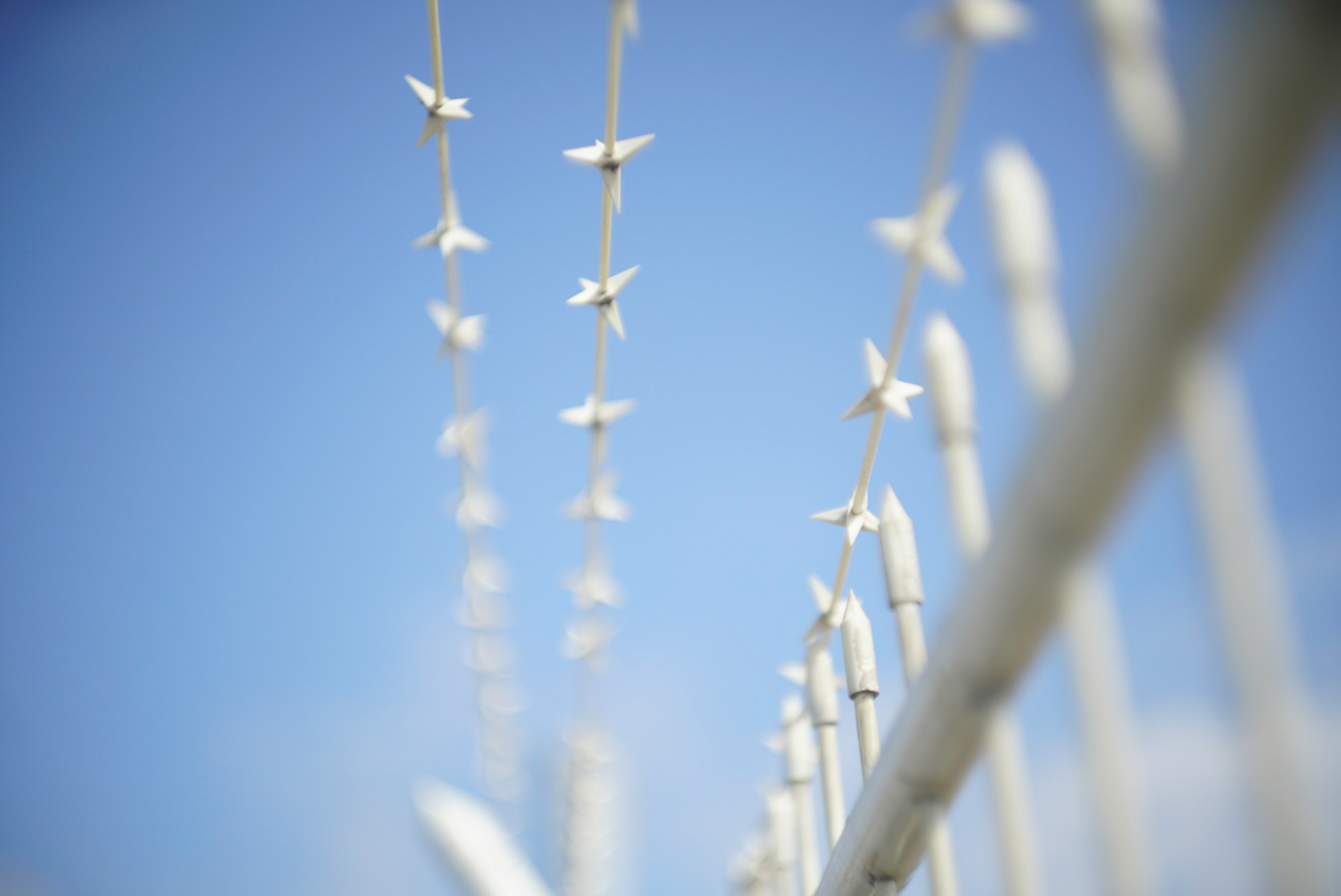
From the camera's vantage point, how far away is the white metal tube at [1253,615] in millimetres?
2873

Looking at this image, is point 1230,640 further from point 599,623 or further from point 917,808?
point 599,623

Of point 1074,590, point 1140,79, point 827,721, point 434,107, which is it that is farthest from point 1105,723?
point 434,107

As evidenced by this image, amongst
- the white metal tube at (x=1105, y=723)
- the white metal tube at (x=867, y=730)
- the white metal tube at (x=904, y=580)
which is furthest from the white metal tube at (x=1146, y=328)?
the white metal tube at (x=867, y=730)

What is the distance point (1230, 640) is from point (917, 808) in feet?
10.9

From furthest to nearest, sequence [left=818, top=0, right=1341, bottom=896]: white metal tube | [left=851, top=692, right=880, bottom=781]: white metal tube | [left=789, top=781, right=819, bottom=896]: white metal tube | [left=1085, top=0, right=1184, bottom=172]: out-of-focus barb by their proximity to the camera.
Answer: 1. [left=789, top=781, right=819, bottom=896]: white metal tube
2. [left=851, top=692, right=880, bottom=781]: white metal tube
3. [left=1085, top=0, right=1184, bottom=172]: out-of-focus barb
4. [left=818, top=0, right=1341, bottom=896]: white metal tube

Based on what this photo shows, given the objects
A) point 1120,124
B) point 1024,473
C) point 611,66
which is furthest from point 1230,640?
point 611,66

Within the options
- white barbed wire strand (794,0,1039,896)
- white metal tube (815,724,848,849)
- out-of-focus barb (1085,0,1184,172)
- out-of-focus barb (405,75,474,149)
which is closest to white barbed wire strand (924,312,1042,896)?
white barbed wire strand (794,0,1039,896)

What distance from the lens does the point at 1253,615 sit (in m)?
3.02

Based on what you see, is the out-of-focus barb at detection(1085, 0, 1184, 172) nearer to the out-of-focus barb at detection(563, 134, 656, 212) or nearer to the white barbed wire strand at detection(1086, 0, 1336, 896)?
the white barbed wire strand at detection(1086, 0, 1336, 896)

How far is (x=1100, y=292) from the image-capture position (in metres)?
3.34

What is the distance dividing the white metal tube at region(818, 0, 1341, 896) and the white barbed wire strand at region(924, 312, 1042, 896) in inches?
7.5

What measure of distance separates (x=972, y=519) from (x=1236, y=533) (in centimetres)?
188

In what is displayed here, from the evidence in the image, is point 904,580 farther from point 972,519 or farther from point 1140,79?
point 1140,79

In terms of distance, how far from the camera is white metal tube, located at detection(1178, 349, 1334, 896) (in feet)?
9.43
